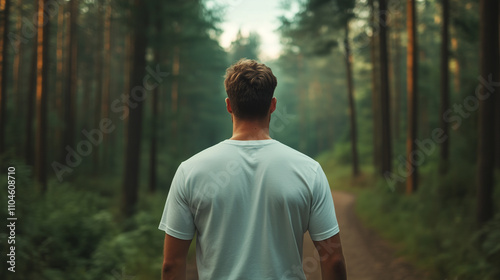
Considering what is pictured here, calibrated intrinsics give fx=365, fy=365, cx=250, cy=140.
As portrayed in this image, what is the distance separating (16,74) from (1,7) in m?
14.4

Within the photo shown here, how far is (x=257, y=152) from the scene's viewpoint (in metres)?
2.03

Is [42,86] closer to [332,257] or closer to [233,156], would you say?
[233,156]

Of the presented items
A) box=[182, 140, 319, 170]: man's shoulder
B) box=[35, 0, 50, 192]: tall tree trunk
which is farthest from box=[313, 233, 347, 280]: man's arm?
box=[35, 0, 50, 192]: tall tree trunk

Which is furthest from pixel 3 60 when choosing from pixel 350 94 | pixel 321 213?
pixel 350 94

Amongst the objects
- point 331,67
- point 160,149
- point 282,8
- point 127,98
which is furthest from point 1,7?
point 331,67

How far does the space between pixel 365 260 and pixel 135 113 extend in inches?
329

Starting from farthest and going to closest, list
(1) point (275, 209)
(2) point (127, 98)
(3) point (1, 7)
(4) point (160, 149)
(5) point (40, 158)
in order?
(4) point (160, 149) < (2) point (127, 98) < (5) point (40, 158) < (3) point (1, 7) < (1) point (275, 209)

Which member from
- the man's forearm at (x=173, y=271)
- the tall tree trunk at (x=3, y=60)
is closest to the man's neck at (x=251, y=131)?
the man's forearm at (x=173, y=271)

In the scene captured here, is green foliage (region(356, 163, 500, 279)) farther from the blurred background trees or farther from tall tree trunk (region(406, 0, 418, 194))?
tall tree trunk (region(406, 0, 418, 194))

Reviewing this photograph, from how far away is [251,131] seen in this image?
83.0 inches

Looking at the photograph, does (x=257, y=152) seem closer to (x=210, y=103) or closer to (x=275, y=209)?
Result: (x=275, y=209)

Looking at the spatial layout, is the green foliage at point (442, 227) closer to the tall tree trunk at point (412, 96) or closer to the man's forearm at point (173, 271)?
the tall tree trunk at point (412, 96)

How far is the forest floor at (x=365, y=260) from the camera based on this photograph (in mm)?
7684

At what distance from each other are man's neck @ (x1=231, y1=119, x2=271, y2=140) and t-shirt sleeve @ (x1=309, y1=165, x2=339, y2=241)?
38 centimetres
